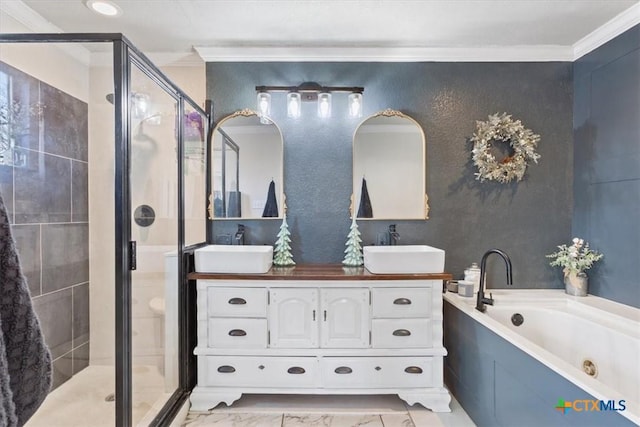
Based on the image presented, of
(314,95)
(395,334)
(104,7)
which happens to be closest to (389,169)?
(314,95)

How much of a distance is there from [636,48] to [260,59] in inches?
94.2

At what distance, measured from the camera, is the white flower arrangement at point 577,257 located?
7.53 ft

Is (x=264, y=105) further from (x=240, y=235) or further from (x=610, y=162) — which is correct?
(x=610, y=162)

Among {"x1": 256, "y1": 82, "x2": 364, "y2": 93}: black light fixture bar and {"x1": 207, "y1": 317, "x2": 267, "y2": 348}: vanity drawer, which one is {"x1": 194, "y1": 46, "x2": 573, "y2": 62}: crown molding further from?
{"x1": 207, "y1": 317, "x2": 267, "y2": 348}: vanity drawer

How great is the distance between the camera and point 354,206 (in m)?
2.48

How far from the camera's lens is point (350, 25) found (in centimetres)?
213

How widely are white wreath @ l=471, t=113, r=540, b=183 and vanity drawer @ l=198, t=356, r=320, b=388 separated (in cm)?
182

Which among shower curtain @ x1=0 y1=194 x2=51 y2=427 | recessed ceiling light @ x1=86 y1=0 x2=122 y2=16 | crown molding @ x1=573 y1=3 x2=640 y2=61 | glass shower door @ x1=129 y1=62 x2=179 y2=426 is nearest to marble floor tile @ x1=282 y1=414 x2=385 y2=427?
glass shower door @ x1=129 y1=62 x2=179 y2=426

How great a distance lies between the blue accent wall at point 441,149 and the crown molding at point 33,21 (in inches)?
32.9

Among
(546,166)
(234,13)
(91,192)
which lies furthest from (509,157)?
(91,192)

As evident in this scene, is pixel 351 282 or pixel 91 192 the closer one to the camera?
pixel 351 282

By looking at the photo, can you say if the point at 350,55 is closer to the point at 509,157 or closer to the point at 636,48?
the point at 509,157

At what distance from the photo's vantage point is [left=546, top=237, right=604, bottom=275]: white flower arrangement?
2.29 meters

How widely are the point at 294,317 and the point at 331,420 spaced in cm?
64
